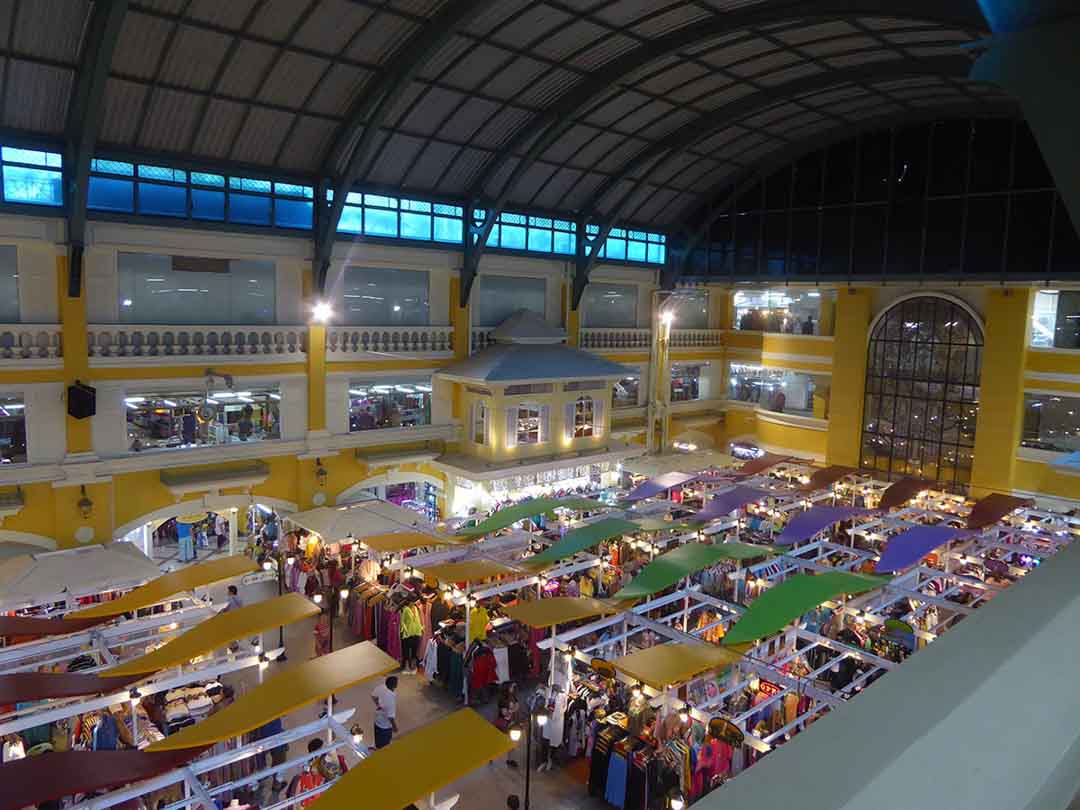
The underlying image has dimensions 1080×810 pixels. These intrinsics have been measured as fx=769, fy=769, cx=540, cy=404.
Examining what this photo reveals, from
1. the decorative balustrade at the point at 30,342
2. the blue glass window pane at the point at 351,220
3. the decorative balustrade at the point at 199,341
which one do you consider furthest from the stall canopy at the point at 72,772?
the blue glass window pane at the point at 351,220

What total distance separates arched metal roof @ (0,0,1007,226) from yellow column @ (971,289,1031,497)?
647 centimetres

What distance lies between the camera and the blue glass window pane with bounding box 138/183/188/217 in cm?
1802

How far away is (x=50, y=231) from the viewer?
1694 cm

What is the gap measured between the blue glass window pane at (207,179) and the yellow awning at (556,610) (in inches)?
518

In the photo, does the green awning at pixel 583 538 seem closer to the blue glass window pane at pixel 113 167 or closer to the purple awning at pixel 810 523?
the purple awning at pixel 810 523

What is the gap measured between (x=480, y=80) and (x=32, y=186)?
1038 centimetres

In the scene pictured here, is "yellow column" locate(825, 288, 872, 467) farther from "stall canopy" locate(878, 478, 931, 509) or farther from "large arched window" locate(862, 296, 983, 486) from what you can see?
"stall canopy" locate(878, 478, 931, 509)

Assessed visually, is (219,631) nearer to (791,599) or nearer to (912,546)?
(791,599)

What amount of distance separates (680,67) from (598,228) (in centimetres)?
747

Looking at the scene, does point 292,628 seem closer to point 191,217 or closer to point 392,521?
point 392,521

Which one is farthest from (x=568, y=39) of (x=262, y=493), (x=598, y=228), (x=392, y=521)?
(x=262, y=493)

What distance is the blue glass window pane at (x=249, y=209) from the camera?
760 inches

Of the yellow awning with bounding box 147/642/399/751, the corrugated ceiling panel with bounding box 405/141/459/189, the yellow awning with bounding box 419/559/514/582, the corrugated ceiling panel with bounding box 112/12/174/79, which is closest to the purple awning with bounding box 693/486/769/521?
the yellow awning with bounding box 419/559/514/582

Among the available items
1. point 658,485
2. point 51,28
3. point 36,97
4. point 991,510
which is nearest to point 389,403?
point 658,485
